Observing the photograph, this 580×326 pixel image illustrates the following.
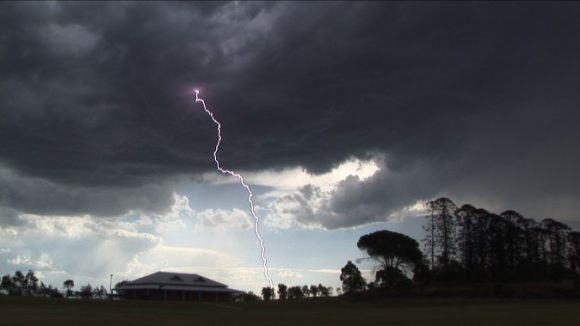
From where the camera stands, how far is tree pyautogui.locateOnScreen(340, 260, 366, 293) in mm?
140875

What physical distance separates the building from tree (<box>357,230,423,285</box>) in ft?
150

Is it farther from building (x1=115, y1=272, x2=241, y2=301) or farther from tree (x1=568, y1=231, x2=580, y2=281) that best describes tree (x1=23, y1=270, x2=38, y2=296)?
tree (x1=568, y1=231, x2=580, y2=281)

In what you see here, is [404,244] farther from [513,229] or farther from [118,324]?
[118,324]

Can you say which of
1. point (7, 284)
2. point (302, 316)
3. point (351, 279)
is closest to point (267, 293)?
point (351, 279)

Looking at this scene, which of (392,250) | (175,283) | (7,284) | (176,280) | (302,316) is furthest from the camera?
(7,284)

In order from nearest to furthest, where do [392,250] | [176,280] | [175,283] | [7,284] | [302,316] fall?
[302,316] < [392,250] < [175,283] < [176,280] < [7,284]

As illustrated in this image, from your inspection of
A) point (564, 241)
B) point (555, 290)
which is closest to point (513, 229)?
point (564, 241)

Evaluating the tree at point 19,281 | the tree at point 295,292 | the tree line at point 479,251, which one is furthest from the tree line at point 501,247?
the tree at point 19,281

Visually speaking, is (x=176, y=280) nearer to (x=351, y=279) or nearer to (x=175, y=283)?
(x=175, y=283)

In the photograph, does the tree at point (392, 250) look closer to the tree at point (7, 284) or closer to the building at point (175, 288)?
the building at point (175, 288)

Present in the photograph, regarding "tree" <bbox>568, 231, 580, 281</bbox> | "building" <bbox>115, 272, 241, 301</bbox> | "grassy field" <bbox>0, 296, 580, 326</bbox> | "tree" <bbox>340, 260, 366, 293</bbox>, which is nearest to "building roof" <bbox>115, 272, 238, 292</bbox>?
"building" <bbox>115, 272, 241, 301</bbox>

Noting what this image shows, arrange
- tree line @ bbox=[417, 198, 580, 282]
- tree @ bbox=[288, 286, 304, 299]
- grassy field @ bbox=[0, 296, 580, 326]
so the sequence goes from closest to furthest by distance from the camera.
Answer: grassy field @ bbox=[0, 296, 580, 326], tree line @ bbox=[417, 198, 580, 282], tree @ bbox=[288, 286, 304, 299]

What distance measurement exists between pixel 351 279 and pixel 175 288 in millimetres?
44223

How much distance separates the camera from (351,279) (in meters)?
142
